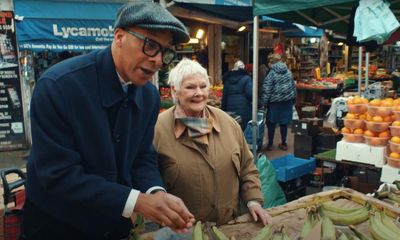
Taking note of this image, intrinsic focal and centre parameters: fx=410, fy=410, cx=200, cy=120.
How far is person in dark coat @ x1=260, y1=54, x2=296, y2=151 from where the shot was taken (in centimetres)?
909

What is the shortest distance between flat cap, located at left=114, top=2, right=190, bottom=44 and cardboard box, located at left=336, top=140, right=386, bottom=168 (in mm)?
3281

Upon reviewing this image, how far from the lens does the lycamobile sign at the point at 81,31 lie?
27.0ft

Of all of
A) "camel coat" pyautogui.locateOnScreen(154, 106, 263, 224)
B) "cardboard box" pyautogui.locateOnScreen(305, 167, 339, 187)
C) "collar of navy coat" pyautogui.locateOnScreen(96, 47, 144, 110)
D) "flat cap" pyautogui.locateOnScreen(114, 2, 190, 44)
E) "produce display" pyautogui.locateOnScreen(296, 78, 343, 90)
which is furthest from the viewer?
"produce display" pyautogui.locateOnScreen(296, 78, 343, 90)

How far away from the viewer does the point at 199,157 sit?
2725 millimetres

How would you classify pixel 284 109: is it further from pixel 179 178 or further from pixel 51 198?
pixel 51 198

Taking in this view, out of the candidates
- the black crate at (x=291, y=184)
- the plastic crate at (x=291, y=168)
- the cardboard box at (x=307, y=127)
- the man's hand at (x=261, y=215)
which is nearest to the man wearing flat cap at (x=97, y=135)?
the man's hand at (x=261, y=215)

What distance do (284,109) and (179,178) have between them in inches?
272

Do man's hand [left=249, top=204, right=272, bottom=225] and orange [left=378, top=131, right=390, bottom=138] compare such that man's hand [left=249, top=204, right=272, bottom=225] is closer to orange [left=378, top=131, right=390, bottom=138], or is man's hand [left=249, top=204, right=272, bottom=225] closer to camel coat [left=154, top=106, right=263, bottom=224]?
camel coat [left=154, top=106, right=263, bottom=224]

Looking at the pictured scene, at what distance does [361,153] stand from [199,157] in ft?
8.13

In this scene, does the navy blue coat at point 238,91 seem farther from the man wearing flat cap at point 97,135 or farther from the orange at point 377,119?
A: the man wearing flat cap at point 97,135

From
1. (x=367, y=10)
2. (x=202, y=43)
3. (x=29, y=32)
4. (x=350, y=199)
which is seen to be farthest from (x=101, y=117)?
(x=202, y=43)

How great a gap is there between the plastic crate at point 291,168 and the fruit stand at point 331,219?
7.92ft

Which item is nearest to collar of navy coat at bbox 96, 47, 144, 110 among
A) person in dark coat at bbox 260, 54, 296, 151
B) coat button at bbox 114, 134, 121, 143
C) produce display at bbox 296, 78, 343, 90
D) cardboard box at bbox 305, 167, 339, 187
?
coat button at bbox 114, 134, 121, 143

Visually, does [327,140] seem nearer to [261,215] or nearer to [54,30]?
[261,215]
